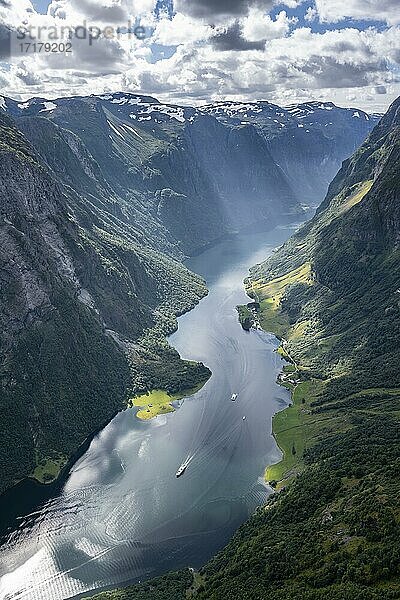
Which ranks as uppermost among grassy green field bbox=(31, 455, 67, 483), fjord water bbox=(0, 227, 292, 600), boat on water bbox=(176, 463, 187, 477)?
boat on water bbox=(176, 463, 187, 477)

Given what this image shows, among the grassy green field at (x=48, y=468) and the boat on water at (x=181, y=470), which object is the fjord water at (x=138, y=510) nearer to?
the boat on water at (x=181, y=470)

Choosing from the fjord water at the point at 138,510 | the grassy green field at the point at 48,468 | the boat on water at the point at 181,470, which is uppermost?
the boat on water at the point at 181,470

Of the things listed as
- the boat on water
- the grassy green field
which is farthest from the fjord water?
the grassy green field

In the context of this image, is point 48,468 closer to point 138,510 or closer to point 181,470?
point 138,510

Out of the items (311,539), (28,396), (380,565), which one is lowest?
(28,396)

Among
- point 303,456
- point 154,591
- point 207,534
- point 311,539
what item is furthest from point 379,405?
point 154,591

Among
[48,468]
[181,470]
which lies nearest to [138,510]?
[181,470]

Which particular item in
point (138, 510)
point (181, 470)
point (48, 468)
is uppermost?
point (181, 470)

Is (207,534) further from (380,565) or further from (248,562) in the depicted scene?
(380,565)

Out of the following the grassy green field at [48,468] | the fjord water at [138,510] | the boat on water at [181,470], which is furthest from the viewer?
the grassy green field at [48,468]

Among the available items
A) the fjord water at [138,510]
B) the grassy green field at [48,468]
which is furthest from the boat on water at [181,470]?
the grassy green field at [48,468]

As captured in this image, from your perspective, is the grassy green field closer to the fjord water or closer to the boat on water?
the fjord water
